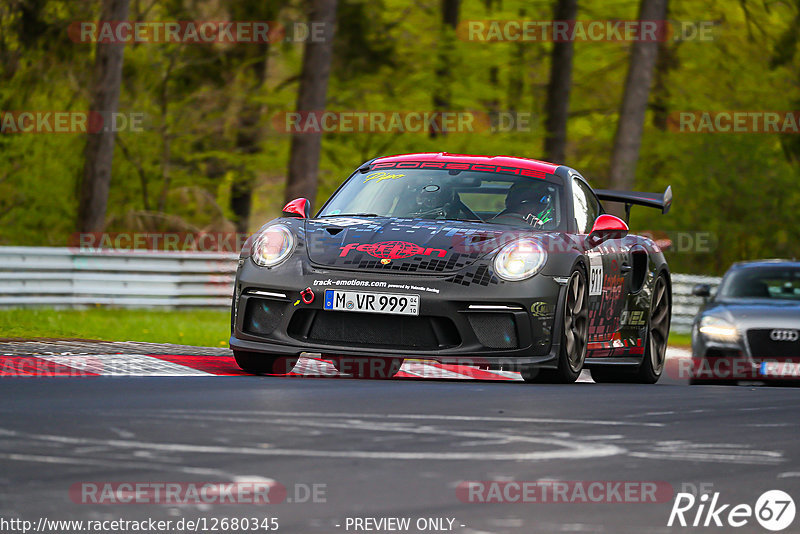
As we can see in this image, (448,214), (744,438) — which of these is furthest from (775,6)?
(744,438)

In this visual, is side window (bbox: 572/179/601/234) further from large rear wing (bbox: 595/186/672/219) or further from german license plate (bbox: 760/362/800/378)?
german license plate (bbox: 760/362/800/378)

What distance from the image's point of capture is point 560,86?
3150 cm

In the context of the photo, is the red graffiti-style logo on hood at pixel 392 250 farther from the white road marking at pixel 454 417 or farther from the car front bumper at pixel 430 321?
the white road marking at pixel 454 417

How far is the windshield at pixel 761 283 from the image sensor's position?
1421 centimetres

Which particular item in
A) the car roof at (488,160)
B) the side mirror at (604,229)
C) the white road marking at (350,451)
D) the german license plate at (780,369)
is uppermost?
the car roof at (488,160)

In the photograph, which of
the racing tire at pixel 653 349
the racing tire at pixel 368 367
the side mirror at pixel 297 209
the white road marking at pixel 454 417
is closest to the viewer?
the white road marking at pixel 454 417

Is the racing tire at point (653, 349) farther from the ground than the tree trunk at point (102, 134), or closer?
closer

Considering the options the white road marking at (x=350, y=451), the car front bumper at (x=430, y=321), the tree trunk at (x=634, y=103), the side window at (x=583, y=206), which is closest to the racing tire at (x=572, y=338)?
the car front bumper at (x=430, y=321)

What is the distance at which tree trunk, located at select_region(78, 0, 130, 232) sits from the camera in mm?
25797

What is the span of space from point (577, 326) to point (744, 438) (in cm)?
264

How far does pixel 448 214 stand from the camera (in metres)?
9.70

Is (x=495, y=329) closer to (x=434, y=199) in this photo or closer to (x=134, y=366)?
(x=434, y=199)

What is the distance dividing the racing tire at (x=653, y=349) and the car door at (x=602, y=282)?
753 millimetres

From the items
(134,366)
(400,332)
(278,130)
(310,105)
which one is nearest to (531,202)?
(400,332)
